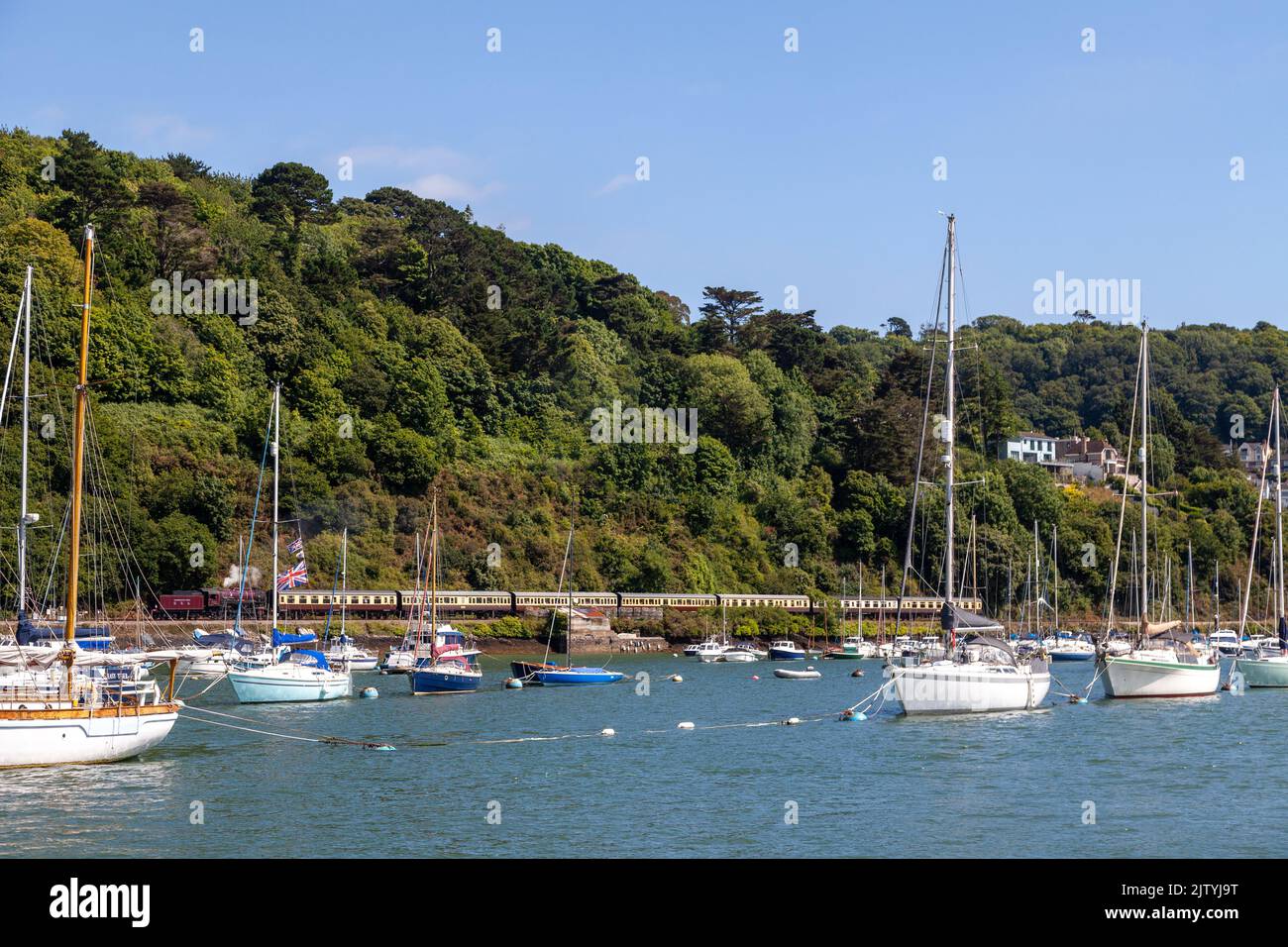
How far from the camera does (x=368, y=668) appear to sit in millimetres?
76500

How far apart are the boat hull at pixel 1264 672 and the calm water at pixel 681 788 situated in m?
12.1

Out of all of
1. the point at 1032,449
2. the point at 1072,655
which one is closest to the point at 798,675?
the point at 1072,655

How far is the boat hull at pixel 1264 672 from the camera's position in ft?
206

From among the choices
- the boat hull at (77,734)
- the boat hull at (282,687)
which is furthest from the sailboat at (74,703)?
the boat hull at (282,687)

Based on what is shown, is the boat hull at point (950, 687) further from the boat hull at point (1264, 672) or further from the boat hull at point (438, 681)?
the boat hull at point (1264, 672)

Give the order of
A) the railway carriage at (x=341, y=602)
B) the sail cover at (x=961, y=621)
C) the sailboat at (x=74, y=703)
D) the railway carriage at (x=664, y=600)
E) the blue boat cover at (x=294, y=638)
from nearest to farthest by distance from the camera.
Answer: the sailboat at (x=74, y=703)
the sail cover at (x=961, y=621)
the blue boat cover at (x=294, y=638)
the railway carriage at (x=341, y=602)
the railway carriage at (x=664, y=600)

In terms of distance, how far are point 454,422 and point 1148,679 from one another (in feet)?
248

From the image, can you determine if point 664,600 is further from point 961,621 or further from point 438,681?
point 961,621

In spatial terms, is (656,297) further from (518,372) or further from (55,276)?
(55,276)

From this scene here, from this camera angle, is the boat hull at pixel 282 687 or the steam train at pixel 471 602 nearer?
the boat hull at pixel 282 687

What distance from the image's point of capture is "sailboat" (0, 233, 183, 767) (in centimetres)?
3203

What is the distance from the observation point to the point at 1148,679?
174ft
